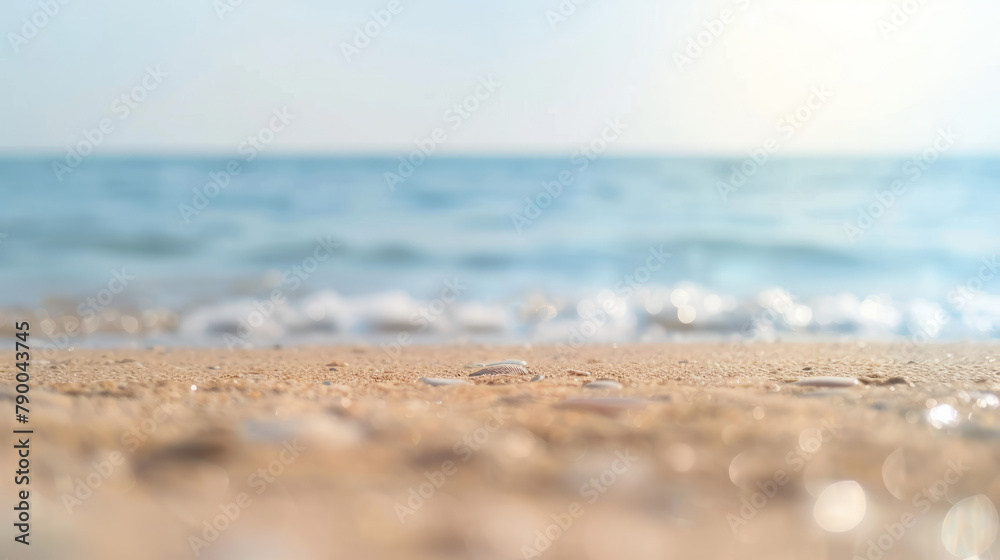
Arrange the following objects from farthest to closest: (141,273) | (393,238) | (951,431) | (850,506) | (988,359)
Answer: (393,238) < (141,273) < (988,359) < (951,431) < (850,506)

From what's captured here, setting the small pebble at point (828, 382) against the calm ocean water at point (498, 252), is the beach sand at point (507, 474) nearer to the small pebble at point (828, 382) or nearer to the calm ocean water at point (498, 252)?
the small pebble at point (828, 382)

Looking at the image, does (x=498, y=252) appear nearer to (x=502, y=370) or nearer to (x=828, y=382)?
(x=502, y=370)

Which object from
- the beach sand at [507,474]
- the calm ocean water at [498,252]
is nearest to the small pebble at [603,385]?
the beach sand at [507,474]

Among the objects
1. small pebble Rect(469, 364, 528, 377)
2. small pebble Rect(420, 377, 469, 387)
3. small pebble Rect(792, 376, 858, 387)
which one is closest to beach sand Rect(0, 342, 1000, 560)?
small pebble Rect(792, 376, 858, 387)

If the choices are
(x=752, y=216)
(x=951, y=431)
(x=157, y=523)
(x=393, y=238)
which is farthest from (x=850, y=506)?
(x=752, y=216)

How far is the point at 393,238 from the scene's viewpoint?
1158 cm

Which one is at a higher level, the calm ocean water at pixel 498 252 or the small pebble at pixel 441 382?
the calm ocean water at pixel 498 252

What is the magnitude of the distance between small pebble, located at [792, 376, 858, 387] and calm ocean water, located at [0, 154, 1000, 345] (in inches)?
102

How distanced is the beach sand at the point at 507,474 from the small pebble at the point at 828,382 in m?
0.29

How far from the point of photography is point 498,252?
1072 centimetres

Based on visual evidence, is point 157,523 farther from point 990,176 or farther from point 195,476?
point 990,176

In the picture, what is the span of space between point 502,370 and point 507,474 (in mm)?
1980

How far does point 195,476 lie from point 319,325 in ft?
15.3

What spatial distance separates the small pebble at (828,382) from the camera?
2812mm
